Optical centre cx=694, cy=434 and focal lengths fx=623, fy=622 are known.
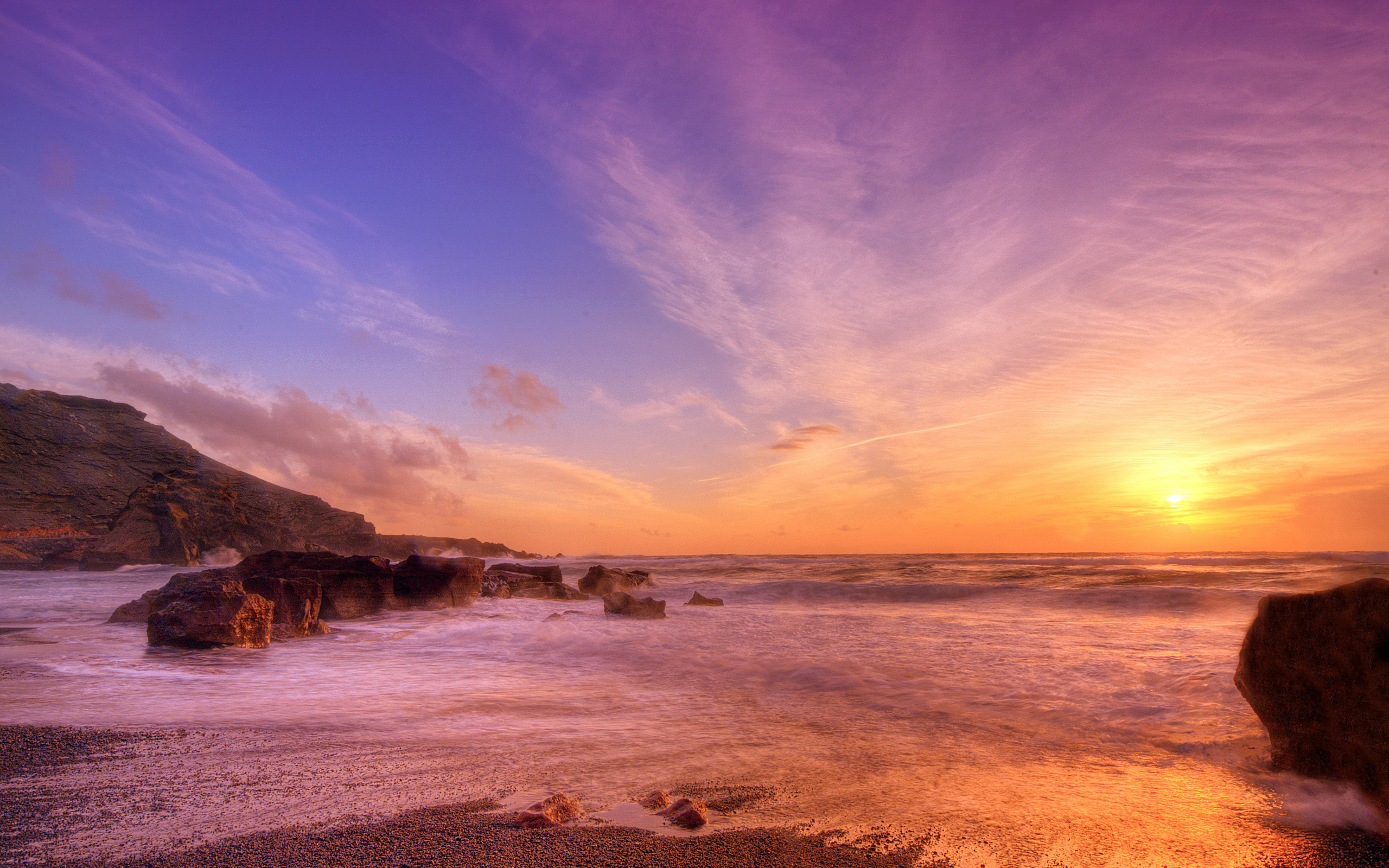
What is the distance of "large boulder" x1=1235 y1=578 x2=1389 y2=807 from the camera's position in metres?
3.38

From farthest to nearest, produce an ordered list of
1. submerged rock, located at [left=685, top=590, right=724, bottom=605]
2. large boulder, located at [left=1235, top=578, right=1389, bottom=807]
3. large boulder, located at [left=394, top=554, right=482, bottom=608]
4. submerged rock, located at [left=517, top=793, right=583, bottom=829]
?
submerged rock, located at [left=685, top=590, right=724, bottom=605]
large boulder, located at [left=394, top=554, right=482, bottom=608]
large boulder, located at [left=1235, top=578, right=1389, bottom=807]
submerged rock, located at [left=517, top=793, right=583, bottom=829]

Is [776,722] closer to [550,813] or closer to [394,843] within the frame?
[550,813]

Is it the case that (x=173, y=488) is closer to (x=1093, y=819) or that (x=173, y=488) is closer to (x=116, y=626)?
(x=116, y=626)

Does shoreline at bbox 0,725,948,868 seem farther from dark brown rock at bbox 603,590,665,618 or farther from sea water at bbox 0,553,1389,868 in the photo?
dark brown rock at bbox 603,590,665,618

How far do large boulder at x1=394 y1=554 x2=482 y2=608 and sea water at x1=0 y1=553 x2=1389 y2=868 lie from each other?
3426 millimetres

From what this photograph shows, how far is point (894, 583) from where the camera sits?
67.9 ft

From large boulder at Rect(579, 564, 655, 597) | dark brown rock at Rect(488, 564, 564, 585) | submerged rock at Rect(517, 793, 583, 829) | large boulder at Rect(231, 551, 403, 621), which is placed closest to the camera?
submerged rock at Rect(517, 793, 583, 829)

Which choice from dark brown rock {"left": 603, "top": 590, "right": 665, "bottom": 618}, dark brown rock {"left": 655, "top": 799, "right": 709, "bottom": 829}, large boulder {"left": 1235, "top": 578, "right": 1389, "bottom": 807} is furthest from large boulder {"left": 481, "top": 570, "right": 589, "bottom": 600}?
large boulder {"left": 1235, "top": 578, "right": 1389, "bottom": 807}

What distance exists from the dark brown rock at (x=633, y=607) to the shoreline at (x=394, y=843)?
10400 millimetres

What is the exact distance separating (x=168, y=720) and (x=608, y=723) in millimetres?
3369

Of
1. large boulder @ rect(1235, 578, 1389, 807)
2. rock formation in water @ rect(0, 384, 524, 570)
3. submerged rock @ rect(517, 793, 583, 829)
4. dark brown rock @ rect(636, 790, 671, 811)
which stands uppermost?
rock formation in water @ rect(0, 384, 524, 570)

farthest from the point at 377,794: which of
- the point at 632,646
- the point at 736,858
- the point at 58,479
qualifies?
the point at 58,479

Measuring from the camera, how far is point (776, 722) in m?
5.34

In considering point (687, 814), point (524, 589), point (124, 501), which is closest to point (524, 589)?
point (524, 589)
